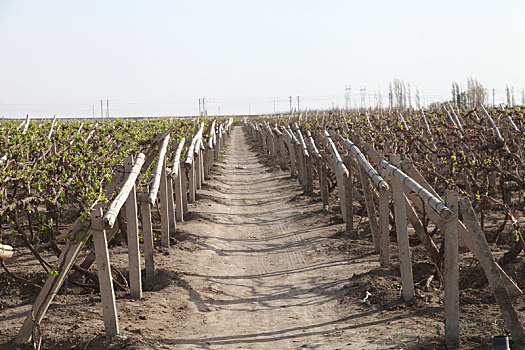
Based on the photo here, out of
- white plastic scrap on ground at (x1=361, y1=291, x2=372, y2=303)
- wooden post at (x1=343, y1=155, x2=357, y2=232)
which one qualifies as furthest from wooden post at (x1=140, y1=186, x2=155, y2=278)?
wooden post at (x1=343, y1=155, x2=357, y2=232)

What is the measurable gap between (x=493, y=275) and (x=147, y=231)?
4.12 meters

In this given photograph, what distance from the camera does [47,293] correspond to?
17.2 feet

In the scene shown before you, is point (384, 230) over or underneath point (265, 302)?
over

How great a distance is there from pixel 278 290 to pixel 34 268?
119 inches

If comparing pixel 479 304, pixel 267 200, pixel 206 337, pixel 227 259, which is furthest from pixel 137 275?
A: pixel 267 200

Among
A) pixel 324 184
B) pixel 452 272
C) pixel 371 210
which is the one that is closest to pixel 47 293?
pixel 452 272

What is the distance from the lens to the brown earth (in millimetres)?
5371

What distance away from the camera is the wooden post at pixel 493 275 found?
459 cm

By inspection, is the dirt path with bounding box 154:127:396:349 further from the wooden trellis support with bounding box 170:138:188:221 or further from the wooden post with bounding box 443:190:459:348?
the wooden post with bounding box 443:190:459:348

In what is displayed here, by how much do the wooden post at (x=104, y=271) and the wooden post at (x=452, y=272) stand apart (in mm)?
2735

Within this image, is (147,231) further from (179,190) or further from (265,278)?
(179,190)

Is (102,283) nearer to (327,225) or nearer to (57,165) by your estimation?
(57,165)

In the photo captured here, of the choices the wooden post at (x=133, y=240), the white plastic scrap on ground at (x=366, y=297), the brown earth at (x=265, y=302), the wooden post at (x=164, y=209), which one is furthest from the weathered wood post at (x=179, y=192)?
the white plastic scrap on ground at (x=366, y=297)

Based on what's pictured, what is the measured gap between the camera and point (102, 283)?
5.19 meters
